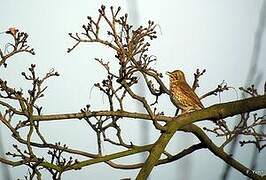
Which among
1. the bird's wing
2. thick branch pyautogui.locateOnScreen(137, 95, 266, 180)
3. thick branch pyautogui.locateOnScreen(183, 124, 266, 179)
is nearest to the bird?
the bird's wing

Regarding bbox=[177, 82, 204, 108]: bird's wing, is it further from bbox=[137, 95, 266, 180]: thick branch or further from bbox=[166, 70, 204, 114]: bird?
bbox=[137, 95, 266, 180]: thick branch

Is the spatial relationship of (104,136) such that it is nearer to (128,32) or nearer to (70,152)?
(70,152)

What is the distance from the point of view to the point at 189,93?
471cm

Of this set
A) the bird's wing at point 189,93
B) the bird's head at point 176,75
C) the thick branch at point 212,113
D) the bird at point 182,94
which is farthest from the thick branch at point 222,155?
the bird's head at point 176,75

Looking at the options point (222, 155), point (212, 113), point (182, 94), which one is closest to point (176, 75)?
point (182, 94)

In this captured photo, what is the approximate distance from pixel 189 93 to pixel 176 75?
0.45m

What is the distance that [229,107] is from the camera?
3.27 metres

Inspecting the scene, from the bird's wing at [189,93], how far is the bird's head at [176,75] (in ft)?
0.44

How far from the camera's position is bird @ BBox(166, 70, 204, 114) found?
14.4 ft

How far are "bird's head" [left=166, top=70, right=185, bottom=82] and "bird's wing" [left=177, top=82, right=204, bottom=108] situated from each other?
0.44 ft

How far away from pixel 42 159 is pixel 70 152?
0.46m

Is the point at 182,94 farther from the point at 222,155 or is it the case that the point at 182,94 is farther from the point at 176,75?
the point at 222,155

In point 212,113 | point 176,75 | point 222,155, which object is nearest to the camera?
point 212,113

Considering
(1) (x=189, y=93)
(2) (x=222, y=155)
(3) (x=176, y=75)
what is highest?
(3) (x=176, y=75)
